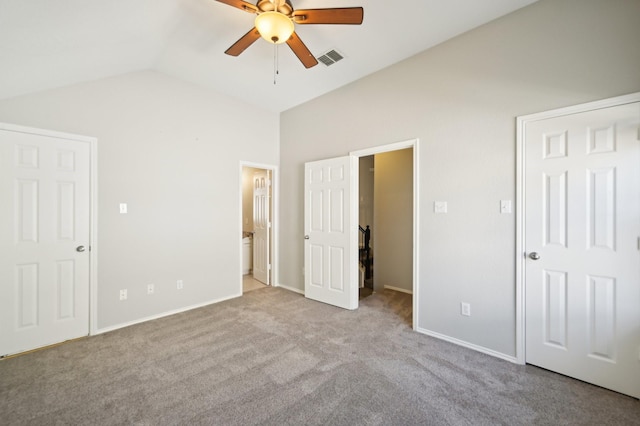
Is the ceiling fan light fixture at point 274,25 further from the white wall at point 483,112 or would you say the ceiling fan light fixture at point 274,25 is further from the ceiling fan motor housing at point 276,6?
the white wall at point 483,112

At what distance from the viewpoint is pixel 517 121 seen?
91.6 inches

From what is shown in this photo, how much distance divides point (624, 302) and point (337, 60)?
3363mm

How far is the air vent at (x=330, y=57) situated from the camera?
2.92 metres

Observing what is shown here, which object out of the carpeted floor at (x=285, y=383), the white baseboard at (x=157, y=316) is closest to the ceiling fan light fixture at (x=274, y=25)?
the carpeted floor at (x=285, y=383)

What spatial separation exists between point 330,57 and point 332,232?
2.18m

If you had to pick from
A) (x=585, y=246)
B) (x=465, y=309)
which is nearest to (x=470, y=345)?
(x=465, y=309)

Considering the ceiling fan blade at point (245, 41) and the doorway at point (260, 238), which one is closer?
the ceiling fan blade at point (245, 41)

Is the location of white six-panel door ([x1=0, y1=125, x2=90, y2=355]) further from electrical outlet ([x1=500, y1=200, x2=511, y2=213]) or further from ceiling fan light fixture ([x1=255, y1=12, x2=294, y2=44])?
electrical outlet ([x1=500, y1=200, x2=511, y2=213])

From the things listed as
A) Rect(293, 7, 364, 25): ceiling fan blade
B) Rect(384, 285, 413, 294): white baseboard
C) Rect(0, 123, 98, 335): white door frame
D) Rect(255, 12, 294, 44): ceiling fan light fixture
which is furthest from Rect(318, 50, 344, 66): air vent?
Rect(384, 285, 413, 294): white baseboard

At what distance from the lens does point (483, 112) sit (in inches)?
99.2

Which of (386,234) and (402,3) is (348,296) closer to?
(386,234)

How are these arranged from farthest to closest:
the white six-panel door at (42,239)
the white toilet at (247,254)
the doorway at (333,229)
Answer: the white toilet at (247,254) → the doorway at (333,229) → the white six-panel door at (42,239)

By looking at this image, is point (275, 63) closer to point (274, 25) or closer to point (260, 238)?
point (274, 25)

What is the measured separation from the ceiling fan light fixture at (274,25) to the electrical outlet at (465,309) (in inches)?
114
